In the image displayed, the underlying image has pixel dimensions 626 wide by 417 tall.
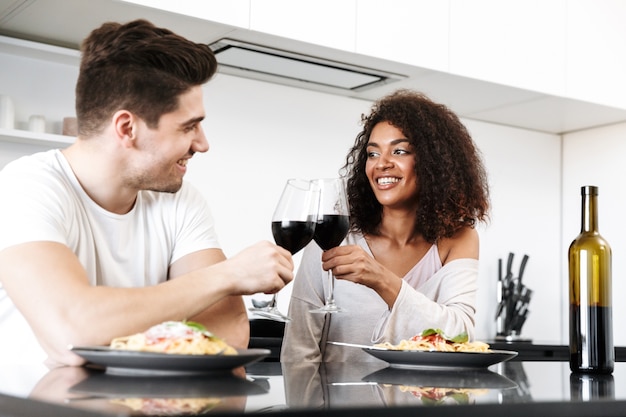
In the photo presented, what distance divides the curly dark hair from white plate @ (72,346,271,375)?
1.21 metres

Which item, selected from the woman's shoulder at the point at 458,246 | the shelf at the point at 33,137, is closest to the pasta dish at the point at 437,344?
the woman's shoulder at the point at 458,246

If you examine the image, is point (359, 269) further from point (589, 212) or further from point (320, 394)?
point (320, 394)

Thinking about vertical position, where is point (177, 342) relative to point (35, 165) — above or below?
below

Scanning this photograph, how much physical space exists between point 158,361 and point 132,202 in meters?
0.83

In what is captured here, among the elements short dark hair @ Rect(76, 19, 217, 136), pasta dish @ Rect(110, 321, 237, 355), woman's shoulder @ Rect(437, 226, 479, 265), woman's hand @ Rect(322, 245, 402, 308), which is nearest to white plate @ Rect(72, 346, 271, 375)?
pasta dish @ Rect(110, 321, 237, 355)

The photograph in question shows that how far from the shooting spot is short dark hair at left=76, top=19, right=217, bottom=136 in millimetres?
1686

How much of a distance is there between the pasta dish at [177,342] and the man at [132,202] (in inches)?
11.8

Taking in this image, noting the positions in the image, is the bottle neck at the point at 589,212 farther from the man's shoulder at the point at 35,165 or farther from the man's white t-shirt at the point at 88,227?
the man's shoulder at the point at 35,165

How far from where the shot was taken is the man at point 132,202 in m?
1.43

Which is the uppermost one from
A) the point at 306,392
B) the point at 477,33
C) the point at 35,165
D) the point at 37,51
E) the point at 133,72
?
the point at 477,33

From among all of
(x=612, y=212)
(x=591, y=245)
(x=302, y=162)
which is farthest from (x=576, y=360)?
(x=612, y=212)

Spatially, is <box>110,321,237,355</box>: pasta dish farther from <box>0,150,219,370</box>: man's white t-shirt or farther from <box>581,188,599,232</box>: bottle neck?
<box>581,188,599,232</box>: bottle neck

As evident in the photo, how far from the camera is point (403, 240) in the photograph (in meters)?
2.25

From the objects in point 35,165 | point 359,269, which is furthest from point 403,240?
point 35,165
